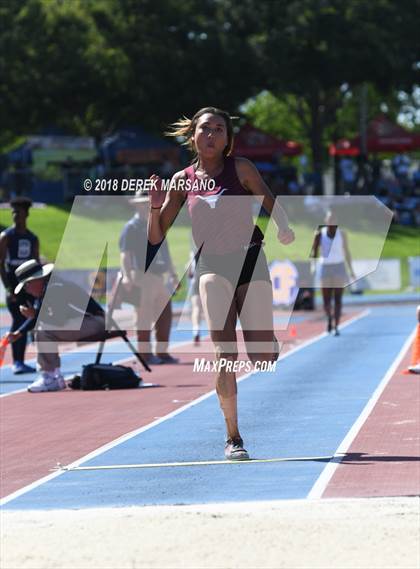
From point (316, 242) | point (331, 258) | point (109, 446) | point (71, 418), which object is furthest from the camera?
point (331, 258)

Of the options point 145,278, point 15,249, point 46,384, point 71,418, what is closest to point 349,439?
point 71,418

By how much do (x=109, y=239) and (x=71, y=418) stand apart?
2956 centimetres

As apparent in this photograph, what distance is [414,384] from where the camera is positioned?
13.7 metres

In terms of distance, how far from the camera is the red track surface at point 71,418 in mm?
9602

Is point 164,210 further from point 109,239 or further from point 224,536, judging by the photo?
point 109,239

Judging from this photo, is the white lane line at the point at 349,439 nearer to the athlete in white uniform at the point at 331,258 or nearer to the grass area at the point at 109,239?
the athlete in white uniform at the point at 331,258

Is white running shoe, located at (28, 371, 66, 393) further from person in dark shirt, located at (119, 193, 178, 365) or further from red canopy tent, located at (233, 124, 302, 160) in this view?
red canopy tent, located at (233, 124, 302, 160)

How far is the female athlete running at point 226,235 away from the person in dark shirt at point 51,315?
17.4 ft

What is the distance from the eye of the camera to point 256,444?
388 inches

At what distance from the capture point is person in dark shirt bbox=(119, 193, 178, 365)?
52.0 feet

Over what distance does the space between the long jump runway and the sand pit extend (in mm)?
474

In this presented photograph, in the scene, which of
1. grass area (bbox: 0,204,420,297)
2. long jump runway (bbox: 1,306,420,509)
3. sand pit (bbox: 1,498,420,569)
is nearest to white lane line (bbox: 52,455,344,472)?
long jump runway (bbox: 1,306,420,509)

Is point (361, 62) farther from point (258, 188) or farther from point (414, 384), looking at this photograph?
point (258, 188)

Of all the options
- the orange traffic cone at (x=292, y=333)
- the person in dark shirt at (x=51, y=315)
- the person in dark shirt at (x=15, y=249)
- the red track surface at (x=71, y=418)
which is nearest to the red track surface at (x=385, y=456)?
the red track surface at (x=71, y=418)
